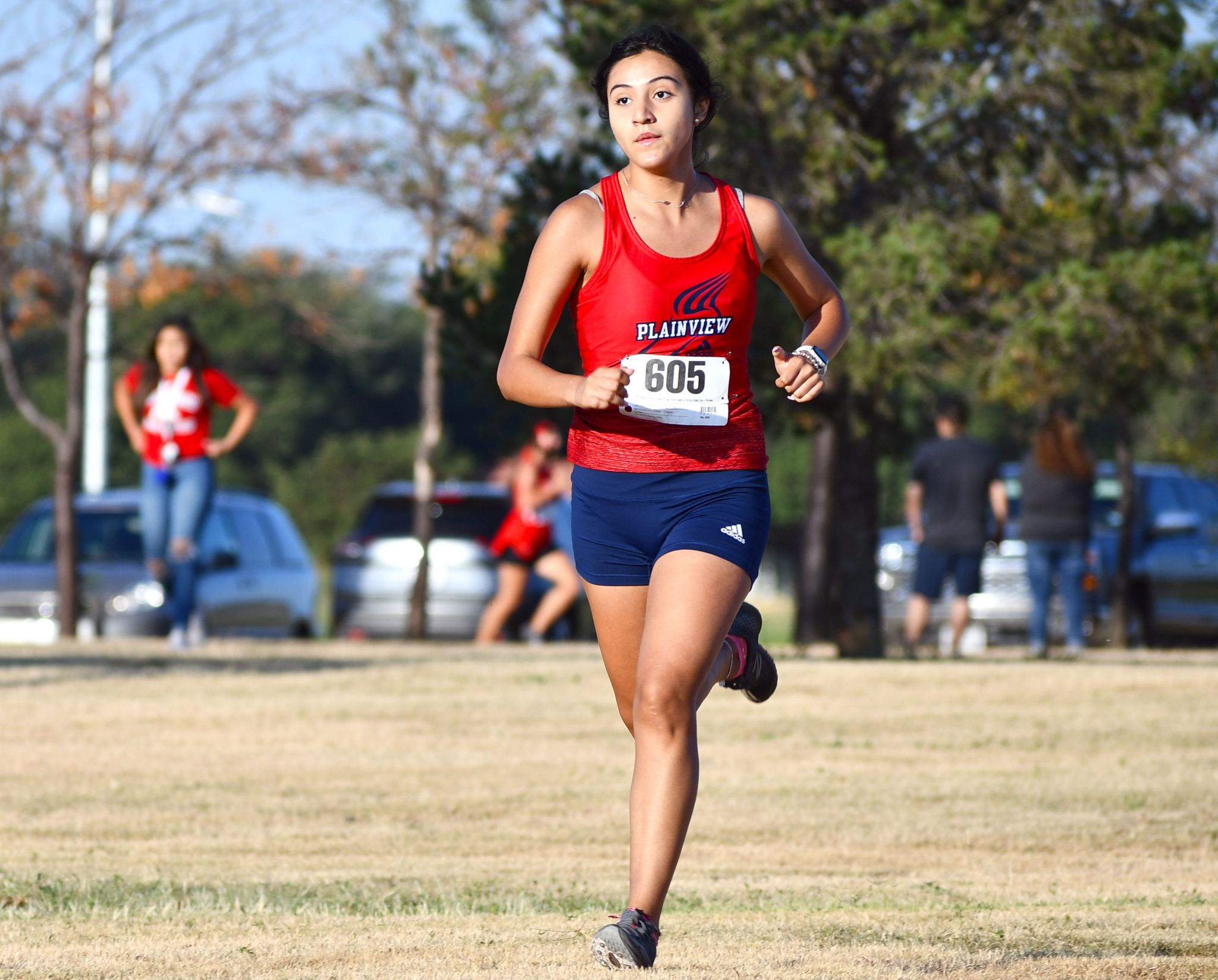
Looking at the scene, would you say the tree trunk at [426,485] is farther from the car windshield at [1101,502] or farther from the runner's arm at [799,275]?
the runner's arm at [799,275]

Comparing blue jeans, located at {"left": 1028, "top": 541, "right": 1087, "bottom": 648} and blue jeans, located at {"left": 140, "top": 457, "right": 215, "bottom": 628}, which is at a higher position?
blue jeans, located at {"left": 140, "top": 457, "right": 215, "bottom": 628}

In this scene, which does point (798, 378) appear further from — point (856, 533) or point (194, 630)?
point (856, 533)

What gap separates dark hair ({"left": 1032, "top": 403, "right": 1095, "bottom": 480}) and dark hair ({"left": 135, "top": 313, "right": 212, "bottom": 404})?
6711mm

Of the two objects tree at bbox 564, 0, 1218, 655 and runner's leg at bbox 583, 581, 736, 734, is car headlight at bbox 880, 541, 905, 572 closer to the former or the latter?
tree at bbox 564, 0, 1218, 655

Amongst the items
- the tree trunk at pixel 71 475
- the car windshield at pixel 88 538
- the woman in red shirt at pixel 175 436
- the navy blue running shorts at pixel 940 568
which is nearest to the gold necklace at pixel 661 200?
the woman in red shirt at pixel 175 436

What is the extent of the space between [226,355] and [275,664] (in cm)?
6661

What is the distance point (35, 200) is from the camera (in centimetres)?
1864

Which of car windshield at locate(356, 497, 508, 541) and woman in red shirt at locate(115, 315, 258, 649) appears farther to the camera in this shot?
car windshield at locate(356, 497, 508, 541)

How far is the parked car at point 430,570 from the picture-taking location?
19.4 m

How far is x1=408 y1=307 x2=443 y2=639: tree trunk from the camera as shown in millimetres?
18969

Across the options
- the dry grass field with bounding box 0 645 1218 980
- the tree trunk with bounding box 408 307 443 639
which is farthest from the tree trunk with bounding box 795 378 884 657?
the tree trunk with bounding box 408 307 443 639

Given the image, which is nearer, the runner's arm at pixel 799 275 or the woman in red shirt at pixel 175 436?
the runner's arm at pixel 799 275

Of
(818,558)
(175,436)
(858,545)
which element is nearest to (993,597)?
(818,558)

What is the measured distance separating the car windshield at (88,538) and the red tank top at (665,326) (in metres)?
13.5
